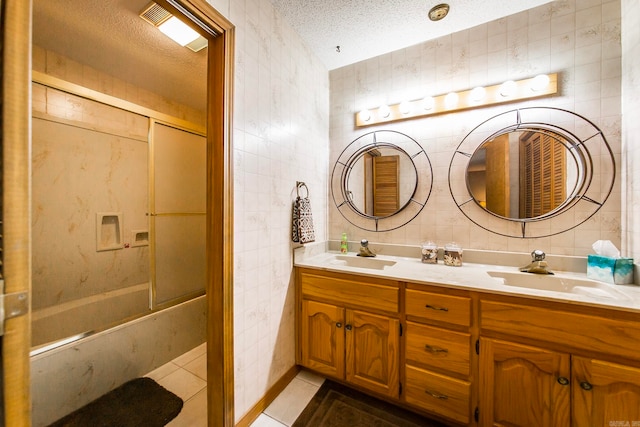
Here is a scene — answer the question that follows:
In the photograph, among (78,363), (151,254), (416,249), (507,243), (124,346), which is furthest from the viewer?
(151,254)

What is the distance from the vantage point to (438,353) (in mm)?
1319

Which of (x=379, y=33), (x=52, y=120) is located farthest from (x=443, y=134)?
(x=52, y=120)

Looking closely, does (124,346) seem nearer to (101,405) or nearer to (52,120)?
(101,405)

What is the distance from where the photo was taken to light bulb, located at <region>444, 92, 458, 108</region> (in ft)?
5.71

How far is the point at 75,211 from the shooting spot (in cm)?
180

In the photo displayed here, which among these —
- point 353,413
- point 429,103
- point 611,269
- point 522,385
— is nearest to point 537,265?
point 611,269

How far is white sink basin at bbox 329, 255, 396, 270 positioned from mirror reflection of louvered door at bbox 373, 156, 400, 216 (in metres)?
0.39

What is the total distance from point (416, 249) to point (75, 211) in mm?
2561

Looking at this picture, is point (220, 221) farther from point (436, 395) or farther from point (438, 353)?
point (436, 395)

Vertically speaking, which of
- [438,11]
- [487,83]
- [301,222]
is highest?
[438,11]

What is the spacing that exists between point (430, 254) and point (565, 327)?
755 mm

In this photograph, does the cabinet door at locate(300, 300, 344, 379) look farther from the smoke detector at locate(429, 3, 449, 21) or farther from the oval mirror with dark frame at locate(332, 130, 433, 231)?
the smoke detector at locate(429, 3, 449, 21)

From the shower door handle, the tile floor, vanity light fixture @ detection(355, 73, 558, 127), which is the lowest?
the tile floor

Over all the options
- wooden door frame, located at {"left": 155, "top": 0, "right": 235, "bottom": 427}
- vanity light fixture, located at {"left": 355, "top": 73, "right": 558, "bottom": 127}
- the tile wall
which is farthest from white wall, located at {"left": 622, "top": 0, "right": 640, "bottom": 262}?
wooden door frame, located at {"left": 155, "top": 0, "right": 235, "bottom": 427}
